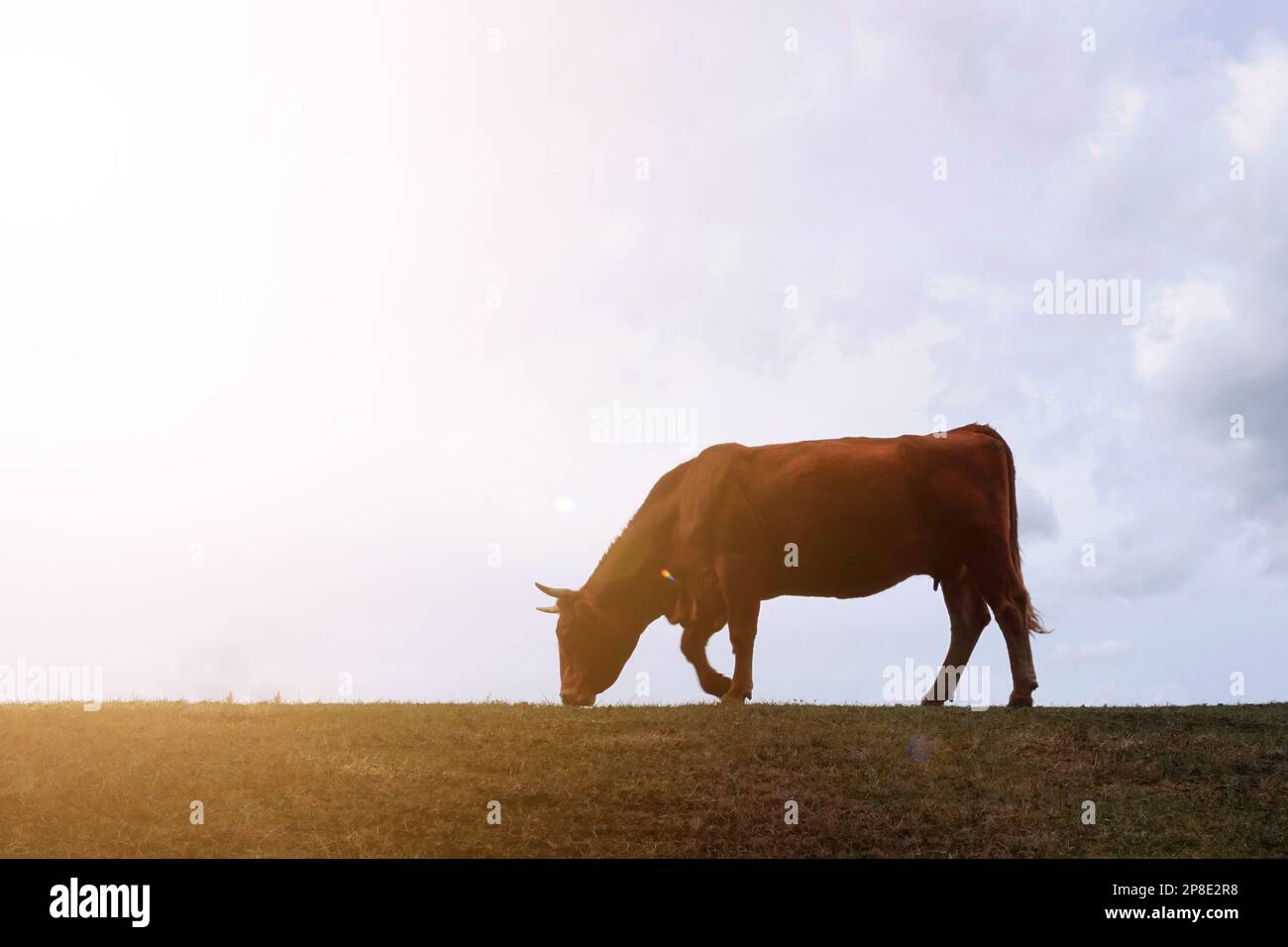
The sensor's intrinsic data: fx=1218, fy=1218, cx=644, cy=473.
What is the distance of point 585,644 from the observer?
19.0 metres

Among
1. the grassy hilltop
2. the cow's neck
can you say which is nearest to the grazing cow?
the cow's neck

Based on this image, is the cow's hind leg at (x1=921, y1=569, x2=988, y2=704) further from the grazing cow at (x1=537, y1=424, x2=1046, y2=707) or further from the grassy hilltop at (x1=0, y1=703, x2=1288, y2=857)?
the grassy hilltop at (x1=0, y1=703, x2=1288, y2=857)

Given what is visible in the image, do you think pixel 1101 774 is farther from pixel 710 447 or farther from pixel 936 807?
pixel 710 447

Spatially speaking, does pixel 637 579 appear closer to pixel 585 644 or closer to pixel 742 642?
pixel 585 644

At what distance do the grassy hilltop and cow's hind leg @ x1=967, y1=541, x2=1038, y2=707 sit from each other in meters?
0.98

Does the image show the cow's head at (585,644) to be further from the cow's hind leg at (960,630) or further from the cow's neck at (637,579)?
the cow's hind leg at (960,630)

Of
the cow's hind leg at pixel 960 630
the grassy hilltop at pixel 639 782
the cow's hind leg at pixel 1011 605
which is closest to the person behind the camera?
the grassy hilltop at pixel 639 782

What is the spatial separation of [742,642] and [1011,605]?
12.4ft

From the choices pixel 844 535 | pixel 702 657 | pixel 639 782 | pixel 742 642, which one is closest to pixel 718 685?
pixel 702 657

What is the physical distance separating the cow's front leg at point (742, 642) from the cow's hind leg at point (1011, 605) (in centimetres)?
321

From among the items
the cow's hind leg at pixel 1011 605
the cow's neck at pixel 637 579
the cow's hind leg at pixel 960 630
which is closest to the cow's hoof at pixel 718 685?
the cow's neck at pixel 637 579

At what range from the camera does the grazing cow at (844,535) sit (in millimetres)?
17391
